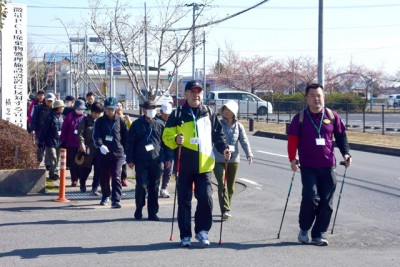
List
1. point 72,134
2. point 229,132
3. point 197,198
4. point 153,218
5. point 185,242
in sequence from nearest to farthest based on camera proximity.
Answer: point 185,242 → point 197,198 → point 153,218 → point 229,132 → point 72,134

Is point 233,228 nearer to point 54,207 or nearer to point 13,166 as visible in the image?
point 54,207

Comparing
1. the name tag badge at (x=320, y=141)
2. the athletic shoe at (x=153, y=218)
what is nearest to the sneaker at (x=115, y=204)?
the athletic shoe at (x=153, y=218)

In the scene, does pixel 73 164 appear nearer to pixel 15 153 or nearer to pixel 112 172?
pixel 15 153

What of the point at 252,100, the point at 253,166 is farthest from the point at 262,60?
the point at 253,166

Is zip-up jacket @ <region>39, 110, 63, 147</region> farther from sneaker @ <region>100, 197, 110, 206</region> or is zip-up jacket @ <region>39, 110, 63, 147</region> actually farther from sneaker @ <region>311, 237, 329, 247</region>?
sneaker @ <region>311, 237, 329, 247</region>

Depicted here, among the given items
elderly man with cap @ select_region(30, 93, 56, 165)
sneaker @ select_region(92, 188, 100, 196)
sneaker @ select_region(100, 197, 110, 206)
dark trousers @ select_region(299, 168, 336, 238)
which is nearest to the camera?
dark trousers @ select_region(299, 168, 336, 238)

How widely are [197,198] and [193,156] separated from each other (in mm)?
525

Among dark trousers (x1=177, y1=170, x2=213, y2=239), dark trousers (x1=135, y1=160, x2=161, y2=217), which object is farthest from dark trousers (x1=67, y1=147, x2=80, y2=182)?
dark trousers (x1=177, y1=170, x2=213, y2=239)

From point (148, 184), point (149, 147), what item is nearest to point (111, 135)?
point (149, 147)

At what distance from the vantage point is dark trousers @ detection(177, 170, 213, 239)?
8.45 metres

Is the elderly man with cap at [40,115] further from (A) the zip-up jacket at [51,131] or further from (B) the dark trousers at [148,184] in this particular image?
(B) the dark trousers at [148,184]

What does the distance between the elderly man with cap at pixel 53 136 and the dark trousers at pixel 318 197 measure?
7223 millimetres

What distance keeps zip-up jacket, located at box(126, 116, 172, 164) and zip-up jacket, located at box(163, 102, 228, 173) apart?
6.02 ft

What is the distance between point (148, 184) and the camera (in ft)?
33.8
